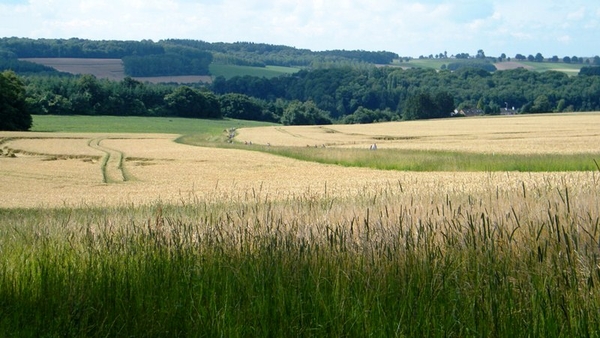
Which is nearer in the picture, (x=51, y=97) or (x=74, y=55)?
(x=51, y=97)

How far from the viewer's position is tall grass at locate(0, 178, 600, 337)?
4664mm

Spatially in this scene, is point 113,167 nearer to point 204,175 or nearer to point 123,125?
point 204,175

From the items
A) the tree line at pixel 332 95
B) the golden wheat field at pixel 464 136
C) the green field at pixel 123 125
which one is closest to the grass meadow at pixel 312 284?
the golden wheat field at pixel 464 136

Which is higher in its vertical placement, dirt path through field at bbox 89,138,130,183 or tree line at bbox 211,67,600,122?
tree line at bbox 211,67,600,122

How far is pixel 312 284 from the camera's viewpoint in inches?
210

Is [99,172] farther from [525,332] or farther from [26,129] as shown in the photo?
[26,129]

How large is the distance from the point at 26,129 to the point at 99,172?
161ft

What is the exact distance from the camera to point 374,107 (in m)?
146

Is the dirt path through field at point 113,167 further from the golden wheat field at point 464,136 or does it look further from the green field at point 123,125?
→ the green field at point 123,125

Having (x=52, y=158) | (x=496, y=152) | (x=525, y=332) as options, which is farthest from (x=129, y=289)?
(x=52, y=158)

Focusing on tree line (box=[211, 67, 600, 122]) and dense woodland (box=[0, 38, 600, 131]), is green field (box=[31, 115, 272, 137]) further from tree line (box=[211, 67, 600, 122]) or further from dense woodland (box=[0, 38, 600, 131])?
tree line (box=[211, 67, 600, 122])

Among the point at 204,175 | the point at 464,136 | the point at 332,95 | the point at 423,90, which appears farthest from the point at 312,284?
the point at 332,95

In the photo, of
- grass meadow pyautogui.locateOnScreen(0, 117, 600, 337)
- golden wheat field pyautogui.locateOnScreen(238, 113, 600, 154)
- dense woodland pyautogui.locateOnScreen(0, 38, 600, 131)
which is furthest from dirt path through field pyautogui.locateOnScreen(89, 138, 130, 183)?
dense woodland pyautogui.locateOnScreen(0, 38, 600, 131)

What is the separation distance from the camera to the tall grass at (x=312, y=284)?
184 inches
